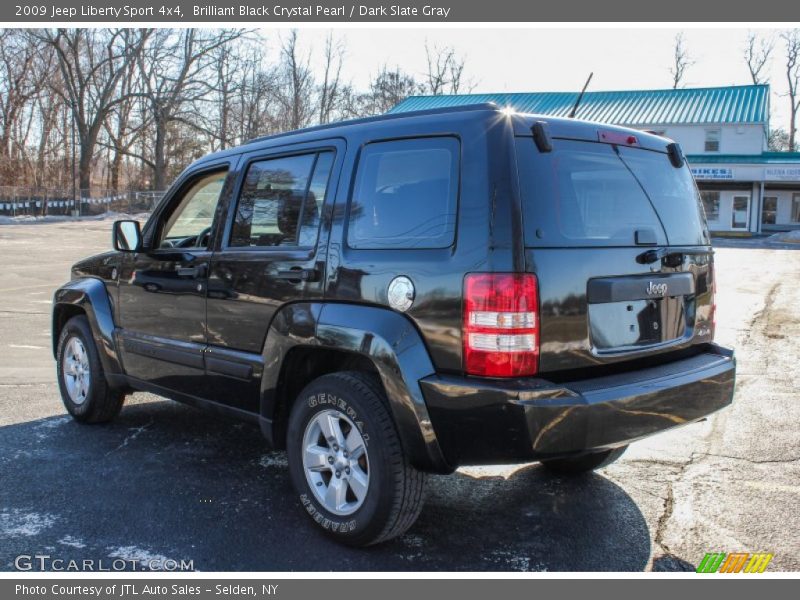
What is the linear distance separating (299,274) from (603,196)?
1555 mm

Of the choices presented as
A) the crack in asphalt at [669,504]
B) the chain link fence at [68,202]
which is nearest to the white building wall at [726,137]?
the chain link fence at [68,202]

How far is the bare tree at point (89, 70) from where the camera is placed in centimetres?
4781

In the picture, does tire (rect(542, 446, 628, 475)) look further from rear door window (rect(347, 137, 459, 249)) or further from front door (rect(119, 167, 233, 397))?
front door (rect(119, 167, 233, 397))

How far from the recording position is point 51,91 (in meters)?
54.2

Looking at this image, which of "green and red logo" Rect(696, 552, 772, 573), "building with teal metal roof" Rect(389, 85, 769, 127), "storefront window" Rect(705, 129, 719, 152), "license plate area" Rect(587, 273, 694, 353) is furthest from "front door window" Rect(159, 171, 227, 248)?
"storefront window" Rect(705, 129, 719, 152)

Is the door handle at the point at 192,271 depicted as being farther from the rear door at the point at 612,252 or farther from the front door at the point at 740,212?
the front door at the point at 740,212

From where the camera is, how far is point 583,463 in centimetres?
437

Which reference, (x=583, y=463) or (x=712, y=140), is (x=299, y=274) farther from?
(x=712, y=140)

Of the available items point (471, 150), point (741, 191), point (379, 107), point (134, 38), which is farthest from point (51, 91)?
point (471, 150)

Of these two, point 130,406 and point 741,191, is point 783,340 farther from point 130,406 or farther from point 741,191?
point 741,191

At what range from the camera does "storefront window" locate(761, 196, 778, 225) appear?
145 feet

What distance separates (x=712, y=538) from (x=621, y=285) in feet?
4.62

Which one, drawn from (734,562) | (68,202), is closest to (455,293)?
(734,562)

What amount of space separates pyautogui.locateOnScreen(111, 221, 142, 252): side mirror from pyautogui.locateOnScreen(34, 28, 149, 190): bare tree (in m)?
47.1
